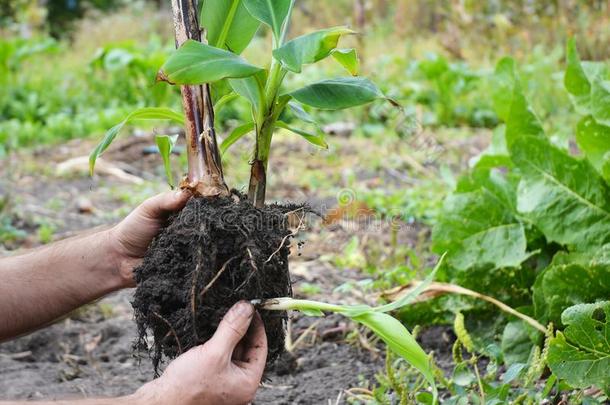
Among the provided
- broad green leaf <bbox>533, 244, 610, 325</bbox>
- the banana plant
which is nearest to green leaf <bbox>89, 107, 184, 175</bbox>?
the banana plant

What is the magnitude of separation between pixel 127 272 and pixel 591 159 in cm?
131

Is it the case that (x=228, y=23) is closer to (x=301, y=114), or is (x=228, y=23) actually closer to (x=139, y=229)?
(x=301, y=114)

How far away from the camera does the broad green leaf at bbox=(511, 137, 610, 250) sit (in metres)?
2.25

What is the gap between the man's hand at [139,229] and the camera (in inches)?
71.8

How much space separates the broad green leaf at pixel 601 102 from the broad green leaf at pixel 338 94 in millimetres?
773

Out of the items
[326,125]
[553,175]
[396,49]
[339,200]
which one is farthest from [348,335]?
[396,49]

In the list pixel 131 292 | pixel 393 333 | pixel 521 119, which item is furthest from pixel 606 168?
pixel 131 292

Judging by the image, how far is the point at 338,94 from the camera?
5.88ft

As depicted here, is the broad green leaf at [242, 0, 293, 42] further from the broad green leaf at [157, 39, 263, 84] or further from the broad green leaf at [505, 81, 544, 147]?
the broad green leaf at [505, 81, 544, 147]

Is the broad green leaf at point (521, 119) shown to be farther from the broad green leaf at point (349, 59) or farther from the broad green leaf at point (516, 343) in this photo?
the broad green leaf at point (349, 59)

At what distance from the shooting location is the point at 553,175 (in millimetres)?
2299

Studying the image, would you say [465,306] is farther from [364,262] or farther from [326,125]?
[326,125]

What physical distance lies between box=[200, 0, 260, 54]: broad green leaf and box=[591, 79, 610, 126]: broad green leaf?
0.97 meters

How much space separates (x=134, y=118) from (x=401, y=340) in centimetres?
82
